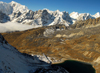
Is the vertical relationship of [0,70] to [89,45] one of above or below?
above

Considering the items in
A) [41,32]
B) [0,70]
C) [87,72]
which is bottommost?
[87,72]

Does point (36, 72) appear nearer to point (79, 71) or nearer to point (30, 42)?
point (79, 71)

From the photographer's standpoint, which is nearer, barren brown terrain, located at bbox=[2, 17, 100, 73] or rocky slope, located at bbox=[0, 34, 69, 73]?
rocky slope, located at bbox=[0, 34, 69, 73]

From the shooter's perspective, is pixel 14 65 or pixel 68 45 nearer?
pixel 14 65

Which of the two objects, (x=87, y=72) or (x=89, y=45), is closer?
(x=87, y=72)

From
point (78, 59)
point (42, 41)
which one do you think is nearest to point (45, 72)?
point (78, 59)

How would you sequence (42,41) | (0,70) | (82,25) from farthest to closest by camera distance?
(82,25) < (42,41) < (0,70)

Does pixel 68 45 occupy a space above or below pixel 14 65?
below

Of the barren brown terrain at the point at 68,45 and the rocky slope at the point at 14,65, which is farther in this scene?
the barren brown terrain at the point at 68,45
